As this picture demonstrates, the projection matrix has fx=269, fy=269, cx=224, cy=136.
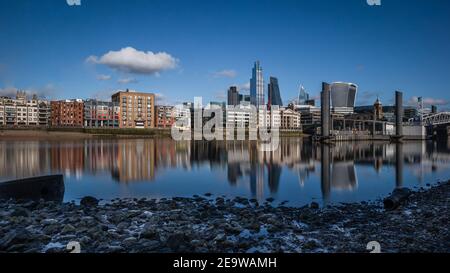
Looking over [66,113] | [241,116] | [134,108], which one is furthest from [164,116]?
[241,116]

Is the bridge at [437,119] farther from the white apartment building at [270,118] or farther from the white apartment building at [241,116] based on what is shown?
the white apartment building at [241,116]

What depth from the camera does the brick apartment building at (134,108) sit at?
379 ft

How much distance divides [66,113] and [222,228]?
11688 cm

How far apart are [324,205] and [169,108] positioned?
133m

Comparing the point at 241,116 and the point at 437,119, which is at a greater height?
the point at 241,116

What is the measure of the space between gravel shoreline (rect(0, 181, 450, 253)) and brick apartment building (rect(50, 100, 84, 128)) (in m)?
110

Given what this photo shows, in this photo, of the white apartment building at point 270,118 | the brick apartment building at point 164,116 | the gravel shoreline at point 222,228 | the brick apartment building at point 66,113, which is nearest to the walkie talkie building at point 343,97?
the white apartment building at point 270,118

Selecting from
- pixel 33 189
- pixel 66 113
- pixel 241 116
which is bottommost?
pixel 33 189

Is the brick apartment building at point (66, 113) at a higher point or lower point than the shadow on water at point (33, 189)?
higher

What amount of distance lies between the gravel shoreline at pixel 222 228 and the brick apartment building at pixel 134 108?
112 m

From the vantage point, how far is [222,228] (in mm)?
7234

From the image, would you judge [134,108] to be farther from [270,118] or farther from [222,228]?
[222,228]
